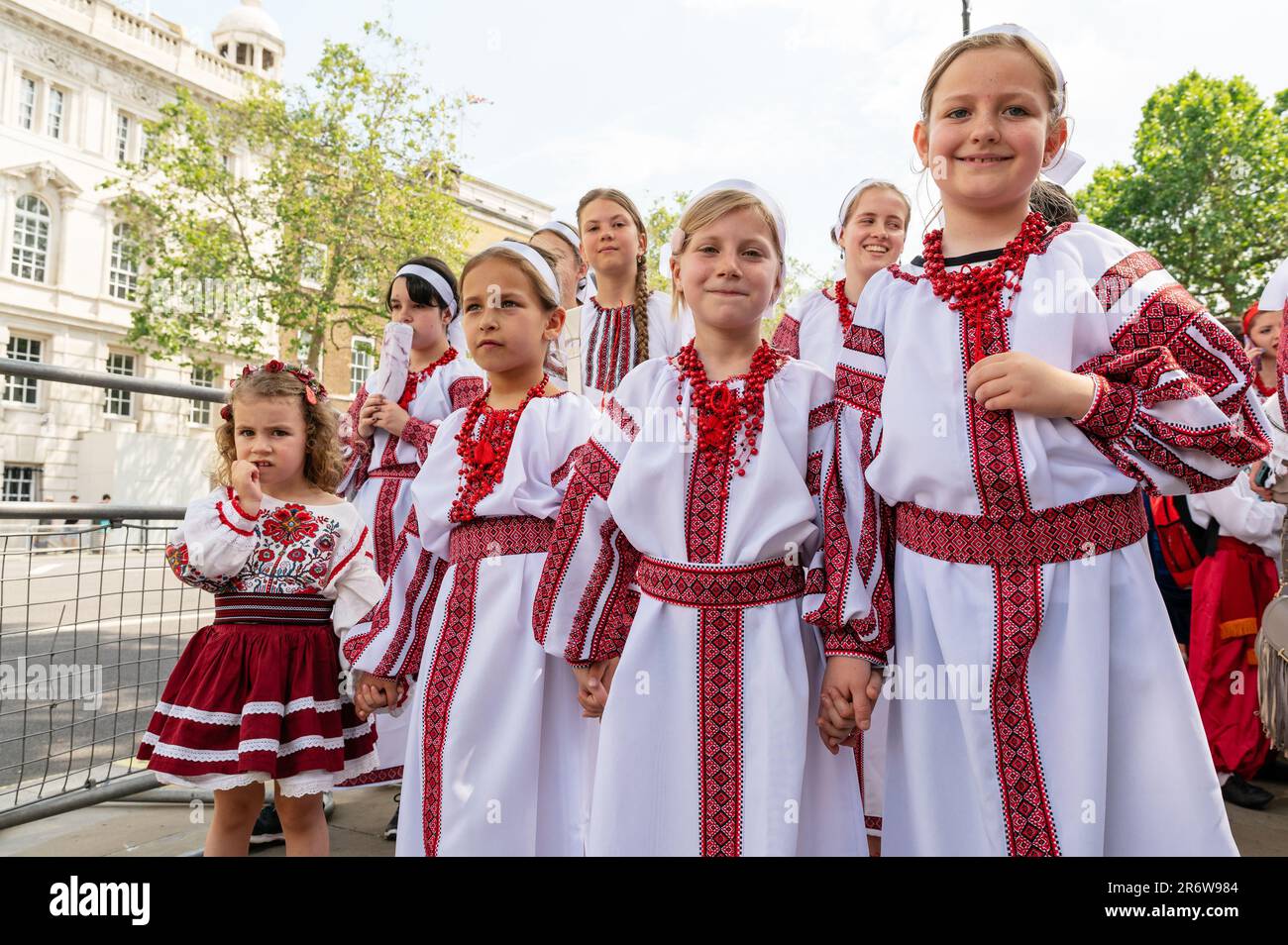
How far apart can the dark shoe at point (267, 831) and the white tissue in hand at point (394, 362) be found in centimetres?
165

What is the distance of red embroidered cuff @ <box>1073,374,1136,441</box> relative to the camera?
175 centimetres

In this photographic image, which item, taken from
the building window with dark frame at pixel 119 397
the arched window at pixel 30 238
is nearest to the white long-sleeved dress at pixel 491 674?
the building window with dark frame at pixel 119 397

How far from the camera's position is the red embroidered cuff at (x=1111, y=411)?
1748 millimetres

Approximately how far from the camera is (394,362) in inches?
147

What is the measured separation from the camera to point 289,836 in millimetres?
2832

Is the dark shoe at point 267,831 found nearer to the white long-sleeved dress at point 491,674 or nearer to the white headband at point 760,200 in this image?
the white long-sleeved dress at point 491,674

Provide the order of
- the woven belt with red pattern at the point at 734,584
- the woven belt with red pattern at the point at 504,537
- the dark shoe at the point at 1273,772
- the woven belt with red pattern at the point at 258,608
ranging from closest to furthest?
the woven belt with red pattern at the point at 734,584 < the woven belt with red pattern at the point at 504,537 < the woven belt with red pattern at the point at 258,608 < the dark shoe at the point at 1273,772

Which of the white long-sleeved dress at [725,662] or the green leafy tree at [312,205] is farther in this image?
the green leafy tree at [312,205]

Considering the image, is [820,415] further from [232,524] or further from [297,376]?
[297,376]

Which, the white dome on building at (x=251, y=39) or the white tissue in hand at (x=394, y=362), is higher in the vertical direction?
the white dome on building at (x=251, y=39)

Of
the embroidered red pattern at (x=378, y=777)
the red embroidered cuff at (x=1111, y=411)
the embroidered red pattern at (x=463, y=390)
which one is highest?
the embroidered red pattern at (x=463, y=390)

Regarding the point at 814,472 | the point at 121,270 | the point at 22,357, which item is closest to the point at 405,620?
the point at 814,472

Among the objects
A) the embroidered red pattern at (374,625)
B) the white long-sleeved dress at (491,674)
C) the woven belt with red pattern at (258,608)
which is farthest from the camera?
the woven belt with red pattern at (258,608)

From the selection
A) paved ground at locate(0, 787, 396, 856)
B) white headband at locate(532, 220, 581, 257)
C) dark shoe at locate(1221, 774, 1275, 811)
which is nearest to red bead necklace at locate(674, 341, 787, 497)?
paved ground at locate(0, 787, 396, 856)
